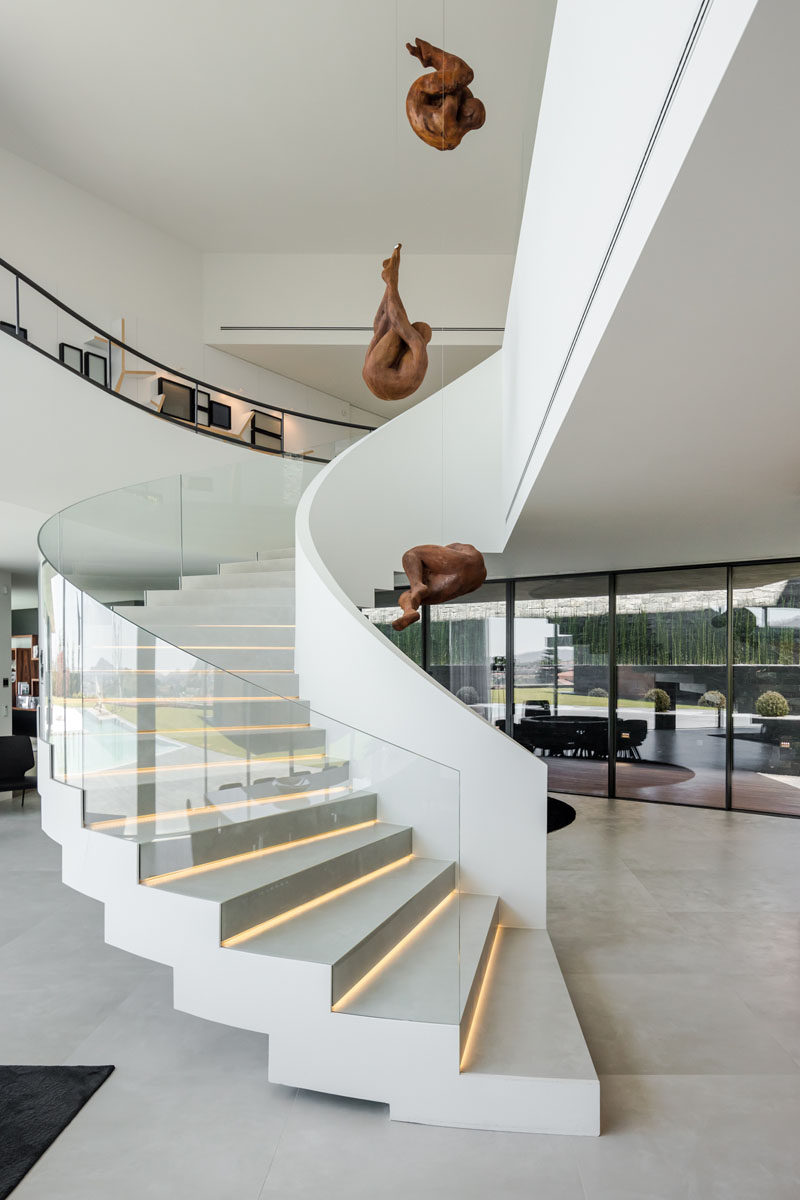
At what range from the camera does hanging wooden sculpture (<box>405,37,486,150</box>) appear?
369 centimetres

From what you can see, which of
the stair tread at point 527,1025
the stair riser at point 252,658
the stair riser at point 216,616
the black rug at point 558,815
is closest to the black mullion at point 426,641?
the black rug at point 558,815

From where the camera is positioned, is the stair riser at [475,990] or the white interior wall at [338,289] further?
the white interior wall at [338,289]

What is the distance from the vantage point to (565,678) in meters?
8.79

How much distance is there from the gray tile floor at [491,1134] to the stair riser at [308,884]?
61 cm

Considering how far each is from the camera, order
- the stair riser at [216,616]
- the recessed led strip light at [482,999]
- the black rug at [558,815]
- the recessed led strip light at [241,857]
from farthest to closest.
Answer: the black rug at [558,815] → the stair riser at [216,616] → the recessed led strip light at [241,857] → the recessed led strip light at [482,999]

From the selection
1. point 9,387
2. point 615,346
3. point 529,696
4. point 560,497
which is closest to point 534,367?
point 560,497

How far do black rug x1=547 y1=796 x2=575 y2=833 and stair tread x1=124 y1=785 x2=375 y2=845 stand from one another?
4.08 metres

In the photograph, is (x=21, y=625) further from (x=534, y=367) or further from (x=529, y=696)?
(x=534, y=367)

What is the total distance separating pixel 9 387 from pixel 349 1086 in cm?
538

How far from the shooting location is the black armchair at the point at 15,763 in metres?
8.07

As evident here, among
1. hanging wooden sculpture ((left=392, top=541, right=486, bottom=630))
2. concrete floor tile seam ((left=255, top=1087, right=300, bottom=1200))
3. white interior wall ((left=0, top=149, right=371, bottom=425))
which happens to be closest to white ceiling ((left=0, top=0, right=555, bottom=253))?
white interior wall ((left=0, top=149, right=371, bottom=425))

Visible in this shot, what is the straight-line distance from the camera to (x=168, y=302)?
10305 millimetres

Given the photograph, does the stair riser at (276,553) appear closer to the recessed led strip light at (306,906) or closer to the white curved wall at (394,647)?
the white curved wall at (394,647)

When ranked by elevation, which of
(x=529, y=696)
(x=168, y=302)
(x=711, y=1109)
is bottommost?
(x=711, y=1109)
